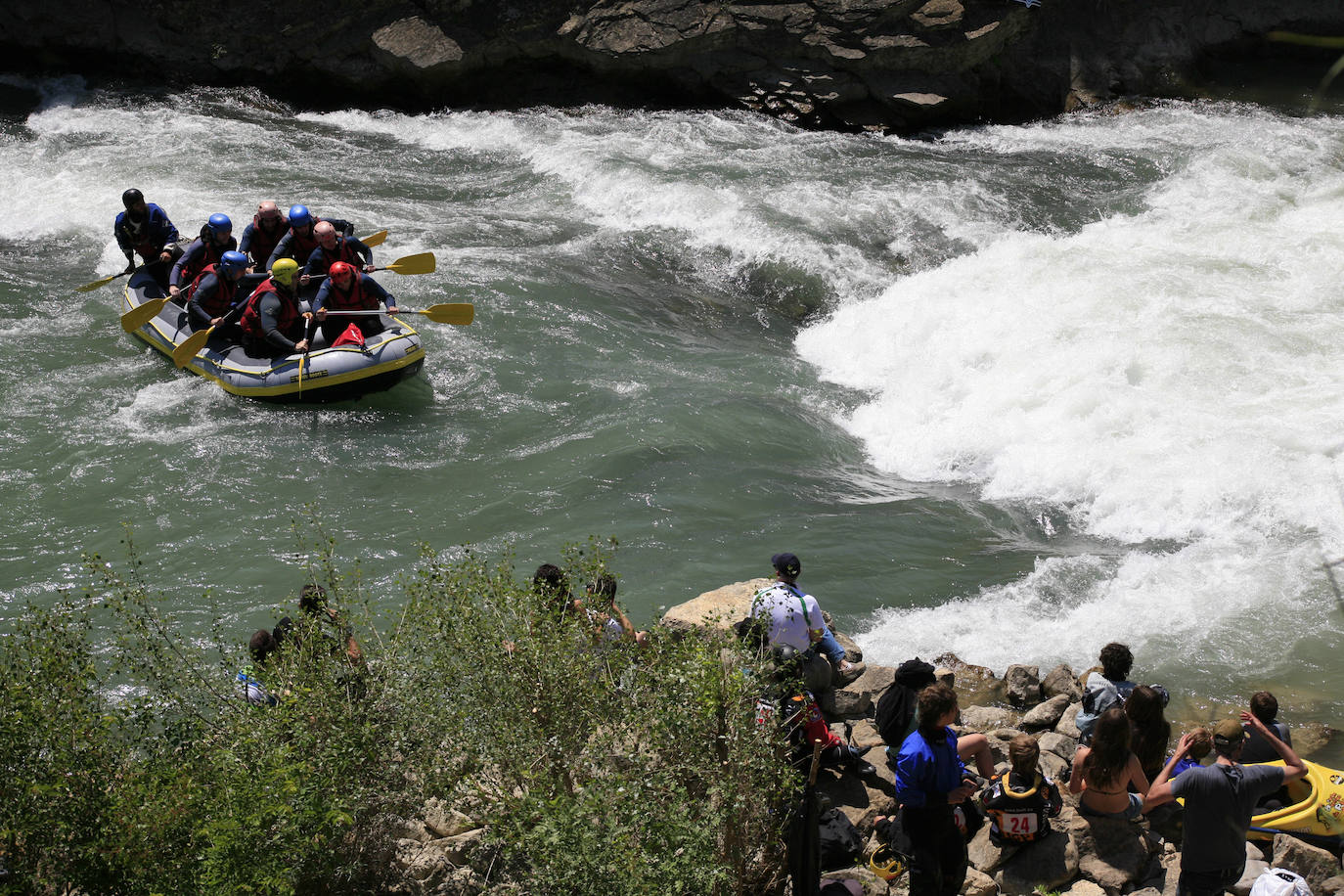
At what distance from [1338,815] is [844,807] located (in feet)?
7.04

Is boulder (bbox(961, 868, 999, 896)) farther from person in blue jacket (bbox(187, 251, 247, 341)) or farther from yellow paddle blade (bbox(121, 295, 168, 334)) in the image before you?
yellow paddle blade (bbox(121, 295, 168, 334))

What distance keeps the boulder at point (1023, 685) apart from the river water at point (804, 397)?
54 cm

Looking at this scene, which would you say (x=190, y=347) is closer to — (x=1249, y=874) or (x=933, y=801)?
(x=933, y=801)

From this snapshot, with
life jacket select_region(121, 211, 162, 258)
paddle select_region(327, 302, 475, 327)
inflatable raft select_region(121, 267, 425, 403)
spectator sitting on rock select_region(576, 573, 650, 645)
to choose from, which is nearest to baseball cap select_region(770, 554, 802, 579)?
spectator sitting on rock select_region(576, 573, 650, 645)

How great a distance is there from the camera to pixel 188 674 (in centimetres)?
459

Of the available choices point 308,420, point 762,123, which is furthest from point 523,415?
point 762,123

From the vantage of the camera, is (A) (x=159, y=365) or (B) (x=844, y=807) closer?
(B) (x=844, y=807)

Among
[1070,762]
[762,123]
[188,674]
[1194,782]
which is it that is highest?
[762,123]

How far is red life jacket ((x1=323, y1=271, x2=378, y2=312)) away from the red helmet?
7cm

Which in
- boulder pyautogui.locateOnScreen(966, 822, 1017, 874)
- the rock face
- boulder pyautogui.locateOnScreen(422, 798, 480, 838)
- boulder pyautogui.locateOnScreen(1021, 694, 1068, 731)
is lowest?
boulder pyautogui.locateOnScreen(1021, 694, 1068, 731)

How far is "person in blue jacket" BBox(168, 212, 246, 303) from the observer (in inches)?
420

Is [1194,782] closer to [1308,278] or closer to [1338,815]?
[1338,815]

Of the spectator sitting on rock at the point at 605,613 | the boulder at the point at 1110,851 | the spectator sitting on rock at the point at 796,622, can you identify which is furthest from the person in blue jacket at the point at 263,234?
the boulder at the point at 1110,851

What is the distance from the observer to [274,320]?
10.1 m
